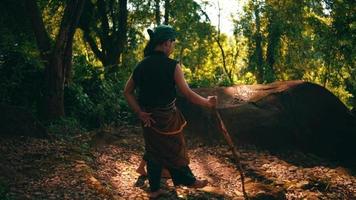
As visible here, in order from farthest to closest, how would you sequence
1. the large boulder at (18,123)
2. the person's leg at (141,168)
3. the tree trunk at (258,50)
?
the tree trunk at (258,50)
the large boulder at (18,123)
the person's leg at (141,168)

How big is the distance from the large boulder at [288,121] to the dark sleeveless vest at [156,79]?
5076 mm

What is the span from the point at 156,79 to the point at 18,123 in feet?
13.5

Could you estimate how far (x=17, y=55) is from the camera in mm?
10633

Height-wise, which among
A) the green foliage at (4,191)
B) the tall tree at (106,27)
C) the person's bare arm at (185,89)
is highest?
the tall tree at (106,27)

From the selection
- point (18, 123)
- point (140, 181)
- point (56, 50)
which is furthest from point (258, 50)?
point (140, 181)

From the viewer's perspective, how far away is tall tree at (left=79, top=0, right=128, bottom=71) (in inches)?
712

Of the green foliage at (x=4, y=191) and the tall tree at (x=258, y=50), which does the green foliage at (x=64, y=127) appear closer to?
the green foliage at (x=4, y=191)

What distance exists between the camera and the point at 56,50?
1000cm

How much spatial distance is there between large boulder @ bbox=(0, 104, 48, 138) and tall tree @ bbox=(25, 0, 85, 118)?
1825mm

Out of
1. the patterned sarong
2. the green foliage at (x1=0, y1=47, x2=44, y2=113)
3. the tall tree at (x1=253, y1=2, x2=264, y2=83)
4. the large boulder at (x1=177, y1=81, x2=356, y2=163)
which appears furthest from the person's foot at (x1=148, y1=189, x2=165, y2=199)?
the tall tree at (x1=253, y1=2, x2=264, y2=83)

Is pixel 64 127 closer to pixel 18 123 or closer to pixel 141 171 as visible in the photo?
pixel 18 123

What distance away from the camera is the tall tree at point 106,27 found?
1809 centimetres

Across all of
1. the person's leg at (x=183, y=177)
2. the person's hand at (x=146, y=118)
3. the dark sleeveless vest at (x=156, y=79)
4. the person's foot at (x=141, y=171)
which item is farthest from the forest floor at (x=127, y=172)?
the dark sleeveless vest at (x=156, y=79)

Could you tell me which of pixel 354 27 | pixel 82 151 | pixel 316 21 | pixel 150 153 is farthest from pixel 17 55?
pixel 316 21
